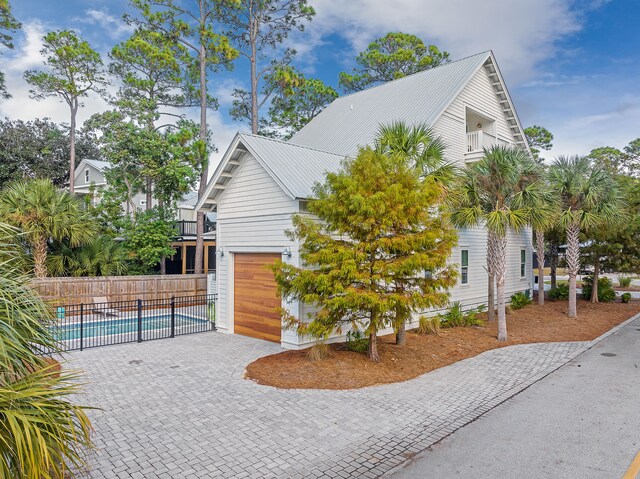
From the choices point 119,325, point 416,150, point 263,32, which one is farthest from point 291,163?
point 263,32

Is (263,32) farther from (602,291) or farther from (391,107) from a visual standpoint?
(602,291)

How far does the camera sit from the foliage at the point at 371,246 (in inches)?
334

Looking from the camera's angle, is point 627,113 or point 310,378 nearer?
point 310,378

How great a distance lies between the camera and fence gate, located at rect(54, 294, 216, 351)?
12.1m

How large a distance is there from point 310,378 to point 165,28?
2418cm

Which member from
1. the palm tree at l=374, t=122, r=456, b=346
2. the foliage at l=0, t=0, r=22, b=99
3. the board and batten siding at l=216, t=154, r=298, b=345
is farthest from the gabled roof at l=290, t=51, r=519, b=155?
the foliage at l=0, t=0, r=22, b=99

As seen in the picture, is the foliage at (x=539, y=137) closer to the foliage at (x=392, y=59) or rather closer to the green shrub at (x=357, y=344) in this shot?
the foliage at (x=392, y=59)

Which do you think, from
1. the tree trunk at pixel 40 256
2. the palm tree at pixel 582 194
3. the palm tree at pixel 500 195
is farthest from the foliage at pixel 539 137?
the tree trunk at pixel 40 256

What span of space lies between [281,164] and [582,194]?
38.2ft

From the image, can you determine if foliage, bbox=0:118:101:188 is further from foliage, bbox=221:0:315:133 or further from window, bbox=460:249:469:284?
window, bbox=460:249:469:284

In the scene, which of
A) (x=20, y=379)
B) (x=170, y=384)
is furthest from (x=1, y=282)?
(x=170, y=384)

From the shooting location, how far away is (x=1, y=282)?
11.7ft

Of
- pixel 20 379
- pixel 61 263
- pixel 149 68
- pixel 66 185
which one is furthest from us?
pixel 66 185

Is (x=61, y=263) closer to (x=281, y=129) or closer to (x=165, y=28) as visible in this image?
(x=165, y=28)
